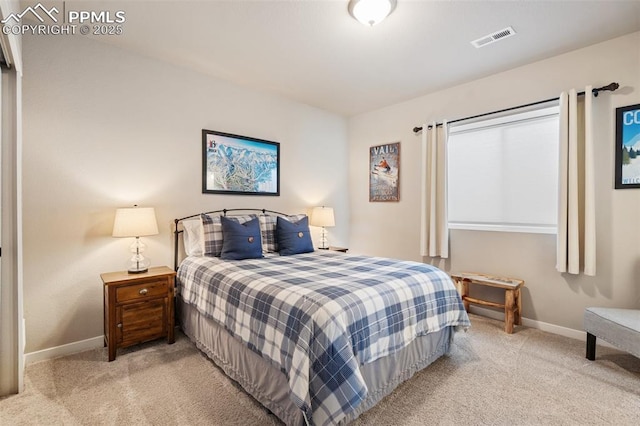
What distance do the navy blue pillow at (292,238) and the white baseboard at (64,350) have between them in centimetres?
182

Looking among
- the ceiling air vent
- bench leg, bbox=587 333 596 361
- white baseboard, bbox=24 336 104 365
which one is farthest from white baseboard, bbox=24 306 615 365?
the ceiling air vent

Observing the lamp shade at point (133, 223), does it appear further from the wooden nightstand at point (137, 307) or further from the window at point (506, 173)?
the window at point (506, 173)

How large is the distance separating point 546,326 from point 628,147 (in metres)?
1.82

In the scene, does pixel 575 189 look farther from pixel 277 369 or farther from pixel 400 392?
pixel 277 369

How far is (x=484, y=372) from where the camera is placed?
2.26m

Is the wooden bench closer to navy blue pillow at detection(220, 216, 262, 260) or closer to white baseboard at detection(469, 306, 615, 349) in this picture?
white baseboard at detection(469, 306, 615, 349)

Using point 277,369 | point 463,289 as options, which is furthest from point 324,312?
point 463,289

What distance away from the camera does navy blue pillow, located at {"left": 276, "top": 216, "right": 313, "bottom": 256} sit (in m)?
3.26

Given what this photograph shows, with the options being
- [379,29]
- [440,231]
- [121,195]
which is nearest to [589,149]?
[440,231]

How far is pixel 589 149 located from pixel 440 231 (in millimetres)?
1619

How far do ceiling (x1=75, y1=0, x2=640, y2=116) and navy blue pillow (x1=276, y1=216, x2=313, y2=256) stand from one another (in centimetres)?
171

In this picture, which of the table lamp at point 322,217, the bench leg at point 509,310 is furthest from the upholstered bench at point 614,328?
the table lamp at point 322,217

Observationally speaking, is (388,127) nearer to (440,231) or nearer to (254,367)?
(440,231)

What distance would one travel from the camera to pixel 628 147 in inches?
103
